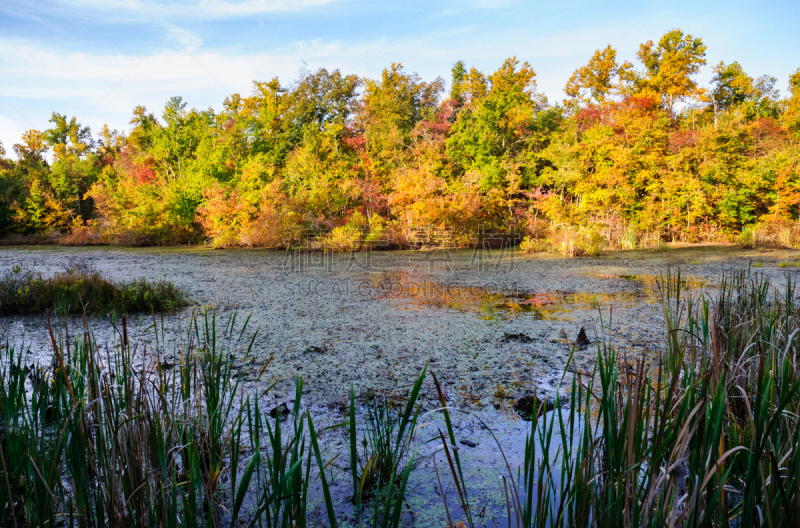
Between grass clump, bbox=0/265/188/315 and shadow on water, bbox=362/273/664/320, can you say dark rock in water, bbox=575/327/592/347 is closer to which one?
shadow on water, bbox=362/273/664/320

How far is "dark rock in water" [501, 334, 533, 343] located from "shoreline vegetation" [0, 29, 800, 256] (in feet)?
24.1

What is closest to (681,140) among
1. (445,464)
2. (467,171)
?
(467,171)

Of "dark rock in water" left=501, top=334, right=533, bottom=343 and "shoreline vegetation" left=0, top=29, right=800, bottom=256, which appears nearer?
"dark rock in water" left=501, top=334, right=533, bottom=343

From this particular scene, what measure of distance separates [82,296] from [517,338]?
349 cm

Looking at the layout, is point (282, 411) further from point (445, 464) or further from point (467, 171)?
point (467, 171)

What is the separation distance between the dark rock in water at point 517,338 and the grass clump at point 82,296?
107 inches

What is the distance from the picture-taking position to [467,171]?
16.0 meters

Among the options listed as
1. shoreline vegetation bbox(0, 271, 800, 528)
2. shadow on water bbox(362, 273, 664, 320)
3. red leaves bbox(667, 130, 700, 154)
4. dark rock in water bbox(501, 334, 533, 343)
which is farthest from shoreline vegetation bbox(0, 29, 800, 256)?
shoreline vegetation bbox(0, 271, 800, 528)

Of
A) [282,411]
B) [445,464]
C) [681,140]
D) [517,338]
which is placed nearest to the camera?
[445,464]

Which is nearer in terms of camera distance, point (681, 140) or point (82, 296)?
point (82, 296)

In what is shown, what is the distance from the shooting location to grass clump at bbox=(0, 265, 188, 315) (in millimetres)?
3988

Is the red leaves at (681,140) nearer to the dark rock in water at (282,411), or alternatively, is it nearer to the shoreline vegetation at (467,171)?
the shoreline vegetation at (467,171)

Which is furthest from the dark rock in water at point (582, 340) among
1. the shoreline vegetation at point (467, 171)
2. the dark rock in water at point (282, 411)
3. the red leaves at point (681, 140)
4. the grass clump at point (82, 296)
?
the red leaves at point (681, 140)

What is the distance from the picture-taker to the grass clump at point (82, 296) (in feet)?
13.1
